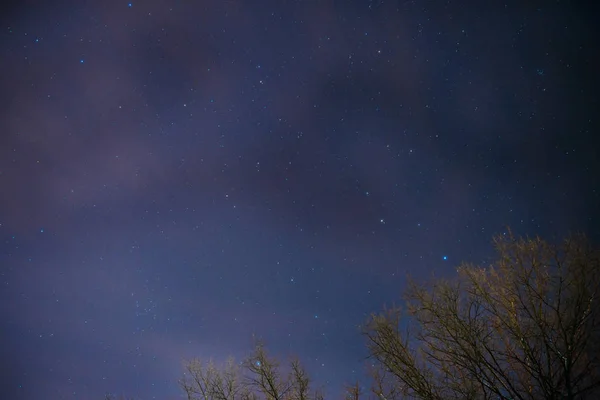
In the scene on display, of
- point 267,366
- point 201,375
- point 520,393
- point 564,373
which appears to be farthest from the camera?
point 201,375

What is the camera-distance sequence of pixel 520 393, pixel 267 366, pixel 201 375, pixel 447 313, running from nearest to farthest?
pixel 520 393, pixel 447 313, pixel 267 366, pixel 201 375

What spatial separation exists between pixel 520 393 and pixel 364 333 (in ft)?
13.3

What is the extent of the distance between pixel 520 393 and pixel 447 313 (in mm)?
2455

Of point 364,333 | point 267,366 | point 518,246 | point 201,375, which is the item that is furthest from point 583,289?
point 201,375

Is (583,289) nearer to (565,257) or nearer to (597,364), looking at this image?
(565,257)

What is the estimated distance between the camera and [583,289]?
26.6 feet

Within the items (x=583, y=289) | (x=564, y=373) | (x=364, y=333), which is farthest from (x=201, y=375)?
(x=583, y=289)

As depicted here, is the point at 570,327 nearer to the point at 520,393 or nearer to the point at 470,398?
the point at 520,393

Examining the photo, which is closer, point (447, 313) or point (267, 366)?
point (447, 313)

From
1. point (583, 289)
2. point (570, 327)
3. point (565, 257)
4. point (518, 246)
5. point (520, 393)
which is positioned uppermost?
point (518, 246)

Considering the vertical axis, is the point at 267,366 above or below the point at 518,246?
below

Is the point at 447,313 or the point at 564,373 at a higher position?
the point at 447,313

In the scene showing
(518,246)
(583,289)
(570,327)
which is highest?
(518,246)

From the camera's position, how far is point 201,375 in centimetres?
1484
